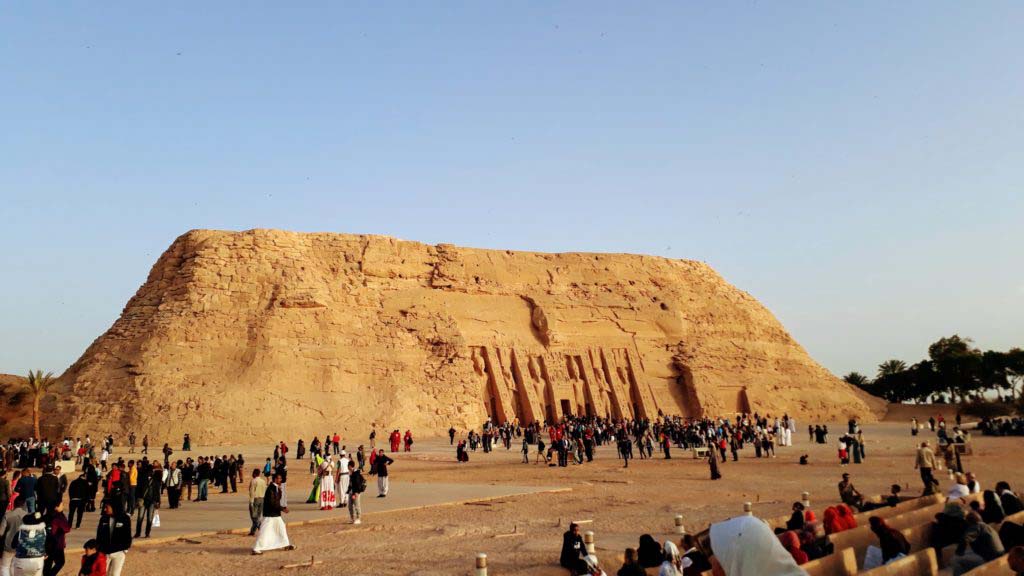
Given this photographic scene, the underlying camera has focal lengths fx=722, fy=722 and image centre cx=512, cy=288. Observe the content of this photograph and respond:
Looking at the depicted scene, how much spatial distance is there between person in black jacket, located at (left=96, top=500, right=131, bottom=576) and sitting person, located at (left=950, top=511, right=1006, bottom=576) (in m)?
9.59

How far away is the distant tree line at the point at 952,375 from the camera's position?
196 feet

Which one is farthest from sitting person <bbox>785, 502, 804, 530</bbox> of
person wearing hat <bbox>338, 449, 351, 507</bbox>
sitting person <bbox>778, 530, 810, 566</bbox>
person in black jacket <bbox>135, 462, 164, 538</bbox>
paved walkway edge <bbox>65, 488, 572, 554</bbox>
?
person in black jacket <bbox>135, 462, 164, 538</bbox>

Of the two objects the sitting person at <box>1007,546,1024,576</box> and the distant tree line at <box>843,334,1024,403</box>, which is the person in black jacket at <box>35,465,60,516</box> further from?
the distant tree line at <box>843,334,1024,403</box>

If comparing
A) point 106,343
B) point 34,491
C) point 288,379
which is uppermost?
point 106,343

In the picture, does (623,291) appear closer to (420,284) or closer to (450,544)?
(420,284)

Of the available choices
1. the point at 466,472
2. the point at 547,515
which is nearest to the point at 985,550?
the point at 547,515

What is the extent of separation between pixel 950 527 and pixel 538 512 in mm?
8021

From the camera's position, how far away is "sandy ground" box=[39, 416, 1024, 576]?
34.7 ft

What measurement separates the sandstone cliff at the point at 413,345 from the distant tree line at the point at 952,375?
1129 centimetres

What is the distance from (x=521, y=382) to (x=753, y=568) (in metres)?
41.5

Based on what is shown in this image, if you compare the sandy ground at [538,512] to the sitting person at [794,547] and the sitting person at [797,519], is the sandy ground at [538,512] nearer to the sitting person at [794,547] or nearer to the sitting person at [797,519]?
the sitting person at [794,547]

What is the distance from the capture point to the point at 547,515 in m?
14.5

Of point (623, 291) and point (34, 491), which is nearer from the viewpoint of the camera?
point (34, 491)

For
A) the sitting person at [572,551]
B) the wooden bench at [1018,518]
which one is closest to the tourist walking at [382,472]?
the sitting person at [572,551]
